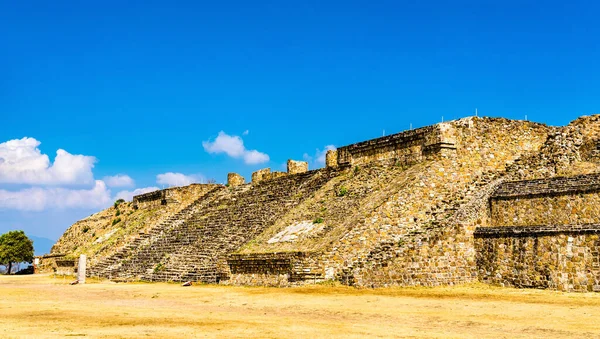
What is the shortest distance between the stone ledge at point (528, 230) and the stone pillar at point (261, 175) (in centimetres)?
Answer: 1956

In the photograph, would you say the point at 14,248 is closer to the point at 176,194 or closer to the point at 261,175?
the point at 176,194

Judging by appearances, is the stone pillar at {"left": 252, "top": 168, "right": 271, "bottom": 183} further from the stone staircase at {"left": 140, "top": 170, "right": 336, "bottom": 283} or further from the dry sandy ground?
the dry sandy ground

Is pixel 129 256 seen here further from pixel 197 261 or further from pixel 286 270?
pixel 286 270

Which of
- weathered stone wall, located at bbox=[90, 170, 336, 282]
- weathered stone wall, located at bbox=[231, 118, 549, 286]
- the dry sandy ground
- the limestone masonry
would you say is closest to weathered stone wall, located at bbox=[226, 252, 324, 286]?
the limestone masonry

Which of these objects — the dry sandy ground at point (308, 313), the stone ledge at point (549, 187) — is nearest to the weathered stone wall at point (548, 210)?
the stone ledge at point (549, 187)

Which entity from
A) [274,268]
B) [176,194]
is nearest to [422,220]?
[274,268]

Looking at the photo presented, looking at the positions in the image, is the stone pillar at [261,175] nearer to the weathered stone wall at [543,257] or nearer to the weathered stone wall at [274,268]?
the weathered stone wall at [274,268]

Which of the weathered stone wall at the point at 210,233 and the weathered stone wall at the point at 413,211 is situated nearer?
the weathered stone wall at the point at 413,211

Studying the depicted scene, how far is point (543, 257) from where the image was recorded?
875 inches

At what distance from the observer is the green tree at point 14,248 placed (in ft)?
180

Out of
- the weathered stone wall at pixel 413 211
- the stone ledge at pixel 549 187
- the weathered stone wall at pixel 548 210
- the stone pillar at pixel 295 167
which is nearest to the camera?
the weathered stone wall at pixel 548 210

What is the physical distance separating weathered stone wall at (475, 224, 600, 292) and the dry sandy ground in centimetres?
78

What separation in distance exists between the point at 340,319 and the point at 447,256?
9.32 m

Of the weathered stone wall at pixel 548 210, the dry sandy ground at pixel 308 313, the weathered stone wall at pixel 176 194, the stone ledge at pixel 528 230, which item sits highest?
the weathered stone wall at pixel 176 194
